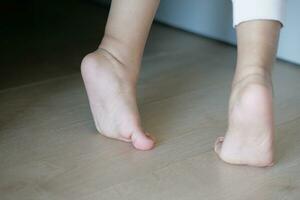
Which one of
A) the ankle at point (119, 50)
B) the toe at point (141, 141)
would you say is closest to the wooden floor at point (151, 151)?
the toe at point (141, 141)

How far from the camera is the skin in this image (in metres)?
0.66

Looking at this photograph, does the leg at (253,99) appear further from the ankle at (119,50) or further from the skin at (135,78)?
the ankle at (119,50)

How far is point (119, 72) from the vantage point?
78 centimetres

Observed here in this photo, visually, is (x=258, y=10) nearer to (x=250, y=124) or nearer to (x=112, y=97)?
(x=250, y=124)

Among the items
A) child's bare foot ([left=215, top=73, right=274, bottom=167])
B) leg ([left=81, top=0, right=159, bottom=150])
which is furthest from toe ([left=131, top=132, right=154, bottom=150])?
child's bare foot ([left=215, top=73, right=274, bottom=167])

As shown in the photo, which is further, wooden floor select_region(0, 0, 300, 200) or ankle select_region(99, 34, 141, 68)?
ankle select_region(99, 34, 141, 68)

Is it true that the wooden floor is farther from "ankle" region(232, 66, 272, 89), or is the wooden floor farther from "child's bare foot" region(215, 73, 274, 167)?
"ankle" region(232, 66, 272, 89)

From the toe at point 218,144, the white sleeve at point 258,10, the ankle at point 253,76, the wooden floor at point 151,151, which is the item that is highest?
the white sleeve at point 258,10

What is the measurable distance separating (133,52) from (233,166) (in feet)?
0.81

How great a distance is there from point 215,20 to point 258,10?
662 millimetres

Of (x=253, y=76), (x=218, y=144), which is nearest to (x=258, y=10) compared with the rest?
(x=253, y=76)

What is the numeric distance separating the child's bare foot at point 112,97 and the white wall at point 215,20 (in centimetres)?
53

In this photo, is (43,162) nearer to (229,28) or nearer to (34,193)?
(34,193)

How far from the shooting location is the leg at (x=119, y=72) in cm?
76
